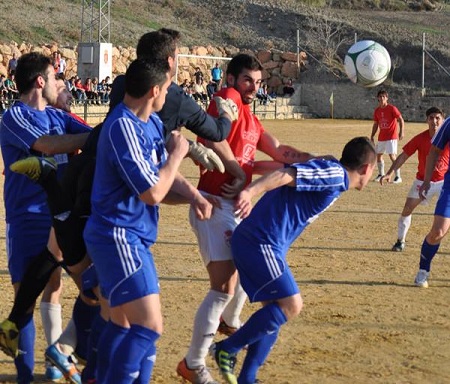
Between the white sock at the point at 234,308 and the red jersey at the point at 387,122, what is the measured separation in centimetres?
1361

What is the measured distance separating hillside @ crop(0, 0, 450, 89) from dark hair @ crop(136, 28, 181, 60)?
40.1m

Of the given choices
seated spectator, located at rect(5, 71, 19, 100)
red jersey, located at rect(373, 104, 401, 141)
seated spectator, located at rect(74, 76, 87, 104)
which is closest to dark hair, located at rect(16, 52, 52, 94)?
red jersey, located at rect(373, 104, 401, 141)

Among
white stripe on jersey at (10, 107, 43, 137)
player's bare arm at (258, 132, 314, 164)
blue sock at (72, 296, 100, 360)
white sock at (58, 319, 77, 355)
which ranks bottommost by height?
white sock at (58, 319, 77, 355)

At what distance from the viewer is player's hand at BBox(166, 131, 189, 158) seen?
4.91 meters

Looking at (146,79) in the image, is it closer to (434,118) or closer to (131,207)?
(131,207)

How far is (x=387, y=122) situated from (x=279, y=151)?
13660 mm

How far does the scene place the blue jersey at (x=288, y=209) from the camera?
227 inches

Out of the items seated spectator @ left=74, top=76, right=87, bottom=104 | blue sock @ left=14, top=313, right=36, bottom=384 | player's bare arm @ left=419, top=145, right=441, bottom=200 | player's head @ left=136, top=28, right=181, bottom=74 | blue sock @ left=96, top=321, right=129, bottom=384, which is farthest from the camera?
seated spectator @ left=74, top=76, right=87, bottom=104

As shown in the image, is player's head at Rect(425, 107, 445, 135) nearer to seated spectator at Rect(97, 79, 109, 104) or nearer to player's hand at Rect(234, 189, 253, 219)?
player's hand at Rect(234, 189, 253, 219)

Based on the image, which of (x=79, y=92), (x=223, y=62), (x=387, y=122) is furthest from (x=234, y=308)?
(x=223, y=62)

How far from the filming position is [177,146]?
4.94 m

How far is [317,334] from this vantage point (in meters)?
7.52

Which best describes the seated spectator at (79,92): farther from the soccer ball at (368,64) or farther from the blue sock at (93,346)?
the blue sock at (93,346)

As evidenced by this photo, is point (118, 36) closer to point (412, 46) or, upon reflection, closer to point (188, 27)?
point (188, 27)
